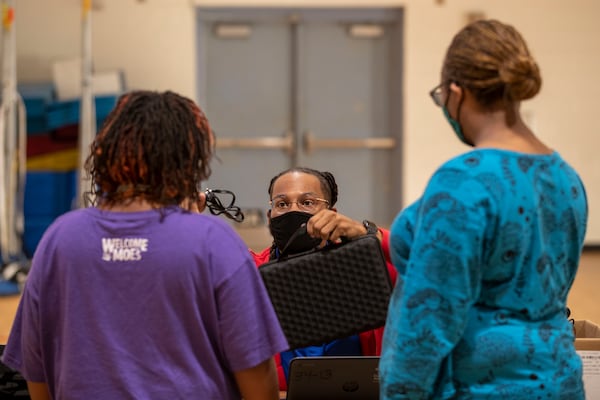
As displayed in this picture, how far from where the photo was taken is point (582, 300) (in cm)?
591

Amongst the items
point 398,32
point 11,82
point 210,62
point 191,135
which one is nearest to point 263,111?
point 210,62

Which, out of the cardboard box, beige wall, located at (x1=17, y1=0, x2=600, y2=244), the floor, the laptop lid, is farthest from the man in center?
beige wall, located at (x1=17, y1=0, x2=600, y2=244)

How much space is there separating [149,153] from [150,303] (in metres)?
0.26

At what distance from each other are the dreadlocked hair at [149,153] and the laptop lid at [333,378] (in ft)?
1.59

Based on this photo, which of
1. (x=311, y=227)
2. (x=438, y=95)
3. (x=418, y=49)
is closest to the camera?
(x=438, y=95)

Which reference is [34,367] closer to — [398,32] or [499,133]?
[499,133]

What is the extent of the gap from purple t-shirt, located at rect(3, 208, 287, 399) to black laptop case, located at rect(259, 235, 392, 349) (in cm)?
35

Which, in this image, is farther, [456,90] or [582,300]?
[582,300]

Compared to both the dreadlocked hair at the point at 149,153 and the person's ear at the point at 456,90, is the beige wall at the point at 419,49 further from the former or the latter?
the person's ear at the point at 456,90

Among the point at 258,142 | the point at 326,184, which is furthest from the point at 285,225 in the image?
the point at 258,142

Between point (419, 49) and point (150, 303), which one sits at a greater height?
point (419, 49)

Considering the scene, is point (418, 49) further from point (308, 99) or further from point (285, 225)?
point (285, 225)

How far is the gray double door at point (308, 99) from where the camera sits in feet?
26.9

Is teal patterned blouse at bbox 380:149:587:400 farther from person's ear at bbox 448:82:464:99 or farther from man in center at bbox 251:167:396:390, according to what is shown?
man in center at bbox 251:167:396:390
